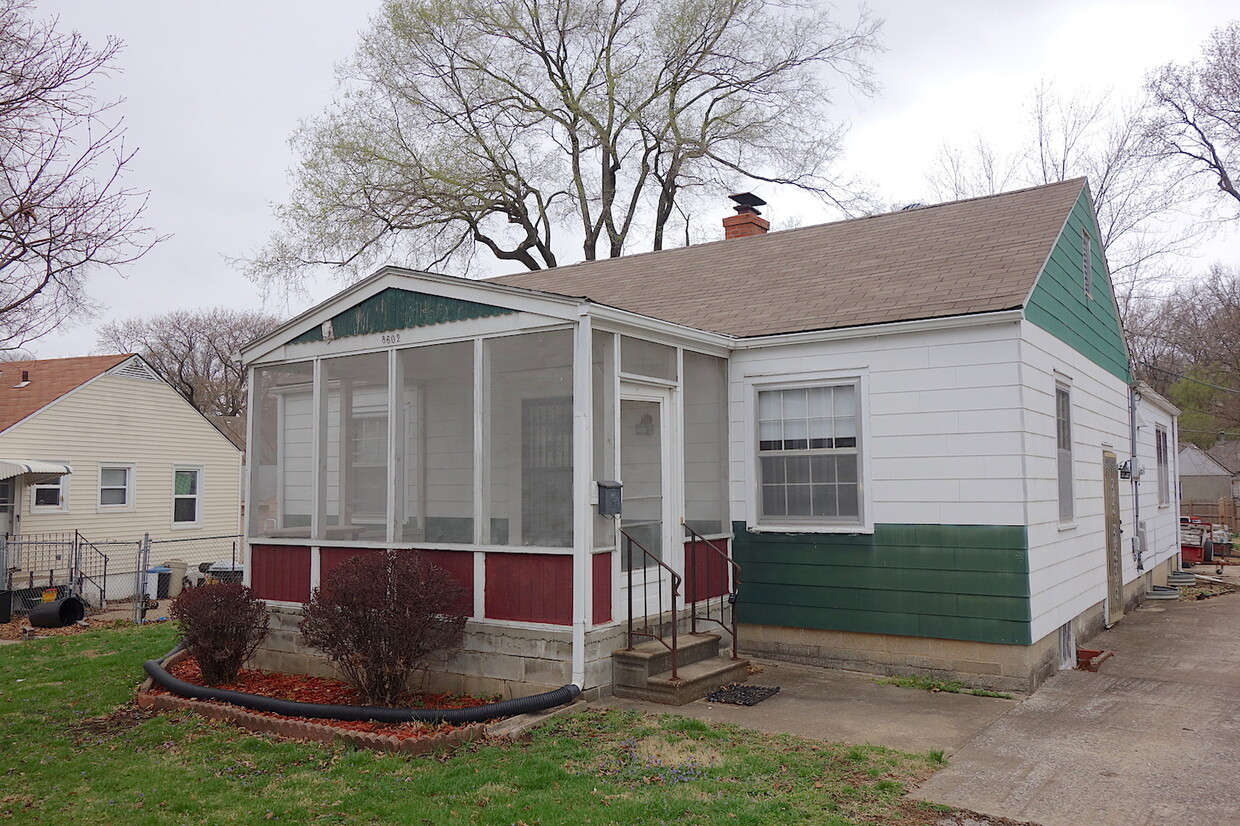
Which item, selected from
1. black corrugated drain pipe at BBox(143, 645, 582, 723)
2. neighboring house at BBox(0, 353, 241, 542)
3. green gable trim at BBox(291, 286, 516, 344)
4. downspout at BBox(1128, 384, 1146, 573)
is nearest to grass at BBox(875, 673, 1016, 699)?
black corrugated drain pipe at BBox(143, 645, 582, 723)

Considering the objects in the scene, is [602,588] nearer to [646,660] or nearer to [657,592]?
[646,660]

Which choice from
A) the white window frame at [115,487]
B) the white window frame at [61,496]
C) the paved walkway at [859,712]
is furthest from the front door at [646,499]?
the white window frame at [115,487]

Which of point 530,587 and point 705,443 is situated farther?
point 705,443

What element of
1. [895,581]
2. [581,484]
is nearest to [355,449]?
[581,484]

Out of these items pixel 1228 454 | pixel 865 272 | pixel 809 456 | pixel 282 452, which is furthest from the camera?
pixel 1228 454

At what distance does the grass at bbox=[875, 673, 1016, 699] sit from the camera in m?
7.46

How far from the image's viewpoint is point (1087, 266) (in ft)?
35.0

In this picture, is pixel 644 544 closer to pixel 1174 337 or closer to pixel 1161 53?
pixel 1161 53

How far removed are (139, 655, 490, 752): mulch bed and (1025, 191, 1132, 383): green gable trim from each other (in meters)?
5.95

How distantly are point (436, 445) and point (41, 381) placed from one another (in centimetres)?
1503

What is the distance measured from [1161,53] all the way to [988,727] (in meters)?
26.1

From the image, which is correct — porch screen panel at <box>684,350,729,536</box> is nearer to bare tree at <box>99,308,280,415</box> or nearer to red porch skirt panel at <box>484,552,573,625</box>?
red porch skirt panel at <box>484,552,573,625</box>

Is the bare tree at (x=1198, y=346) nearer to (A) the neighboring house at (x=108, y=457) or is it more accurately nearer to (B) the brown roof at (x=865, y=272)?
(B) the brown roof at (x=865, y=272)

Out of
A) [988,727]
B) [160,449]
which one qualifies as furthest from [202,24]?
[160,449]
